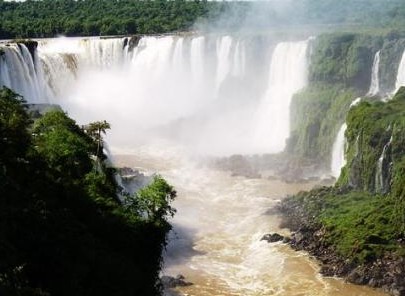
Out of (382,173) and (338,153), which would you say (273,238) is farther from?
(338,153)

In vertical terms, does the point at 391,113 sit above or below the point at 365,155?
above

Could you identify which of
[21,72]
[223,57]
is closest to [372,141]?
[223,57]

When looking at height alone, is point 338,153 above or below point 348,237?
above

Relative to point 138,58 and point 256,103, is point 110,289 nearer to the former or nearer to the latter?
point 256,103

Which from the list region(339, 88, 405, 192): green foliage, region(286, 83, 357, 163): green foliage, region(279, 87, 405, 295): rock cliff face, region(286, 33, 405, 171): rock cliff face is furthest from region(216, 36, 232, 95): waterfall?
region(339, 88, 405, 192): green foliage

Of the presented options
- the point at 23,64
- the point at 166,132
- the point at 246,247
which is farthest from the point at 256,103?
the point at 246,247
